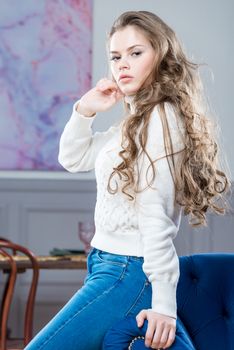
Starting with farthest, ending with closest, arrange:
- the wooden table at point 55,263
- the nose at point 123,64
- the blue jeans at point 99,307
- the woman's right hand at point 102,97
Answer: the wooden table at point 55,263 → the woman's right hand at point 102,97 → the nose at point 123,64 → the blue jeans at point 99,307

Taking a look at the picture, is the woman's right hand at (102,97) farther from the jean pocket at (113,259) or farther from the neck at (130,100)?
the jean pocket at (113,259)

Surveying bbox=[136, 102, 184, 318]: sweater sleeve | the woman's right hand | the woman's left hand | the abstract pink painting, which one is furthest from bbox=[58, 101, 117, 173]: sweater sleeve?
the abstract pink painting

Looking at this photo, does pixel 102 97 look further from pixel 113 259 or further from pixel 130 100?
pixel 113 259

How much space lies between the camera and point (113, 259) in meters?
1.62

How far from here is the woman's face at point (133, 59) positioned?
5.62 feet

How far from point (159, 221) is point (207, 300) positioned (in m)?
0.44

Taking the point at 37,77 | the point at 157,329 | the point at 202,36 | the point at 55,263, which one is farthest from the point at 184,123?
the point at 202,36

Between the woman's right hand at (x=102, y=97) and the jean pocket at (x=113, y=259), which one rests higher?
the woman's right hand at (x=102, y=97)

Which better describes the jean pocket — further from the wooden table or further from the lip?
the wooden table

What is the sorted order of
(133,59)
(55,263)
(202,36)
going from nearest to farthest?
(133,59), (55,263), (202,36)

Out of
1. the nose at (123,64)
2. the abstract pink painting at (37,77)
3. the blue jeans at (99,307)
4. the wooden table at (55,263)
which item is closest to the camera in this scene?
the blue jeans at (99,307)

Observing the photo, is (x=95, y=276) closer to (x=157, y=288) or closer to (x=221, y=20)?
(x=157, y=288)

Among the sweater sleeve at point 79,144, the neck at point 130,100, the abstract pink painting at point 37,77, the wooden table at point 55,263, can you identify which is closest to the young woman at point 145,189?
the neck at point 130,100

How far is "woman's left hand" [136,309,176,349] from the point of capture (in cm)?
156
